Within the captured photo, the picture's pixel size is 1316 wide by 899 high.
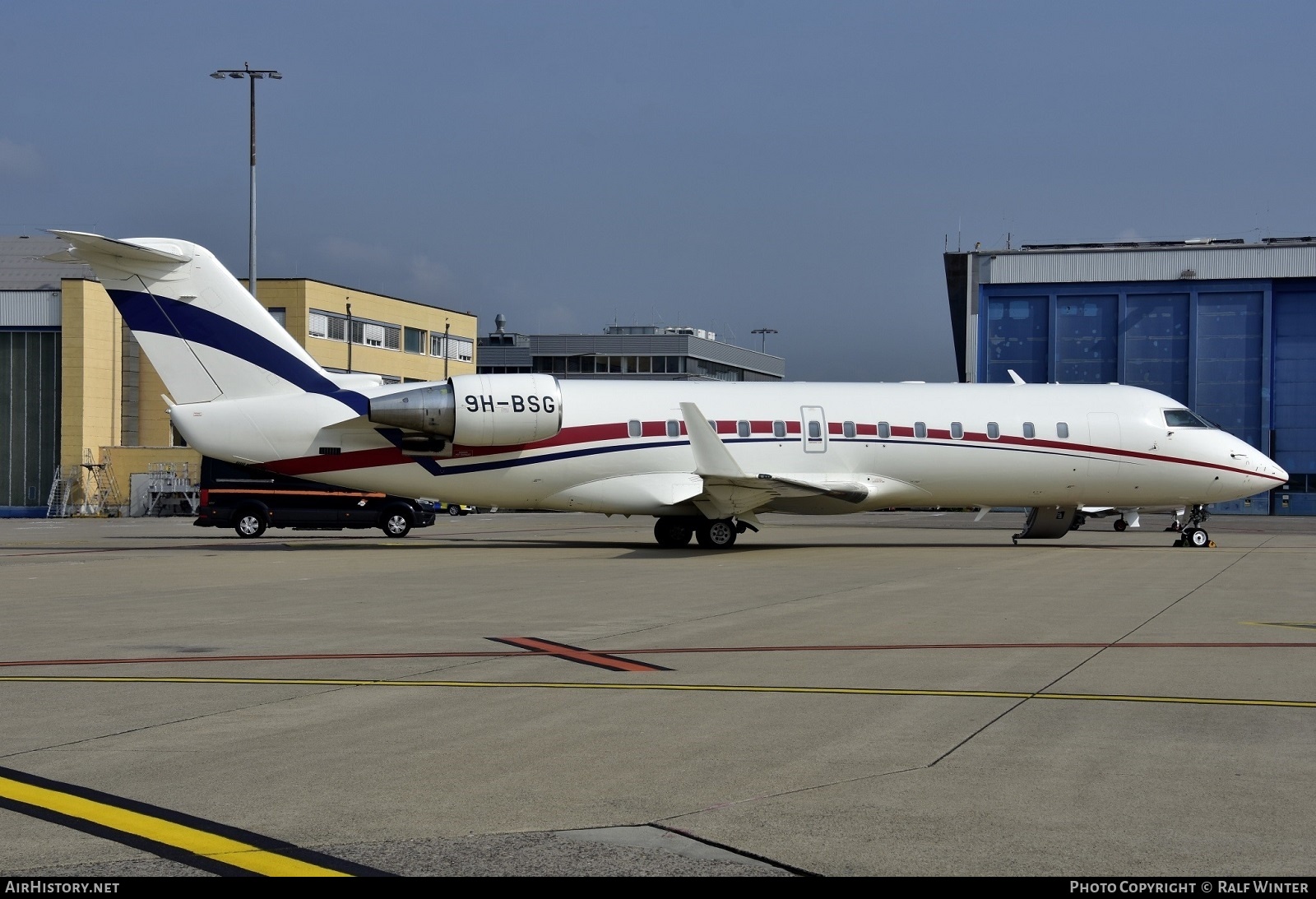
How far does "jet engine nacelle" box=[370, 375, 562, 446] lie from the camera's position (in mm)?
25328

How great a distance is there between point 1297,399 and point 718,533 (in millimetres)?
44015

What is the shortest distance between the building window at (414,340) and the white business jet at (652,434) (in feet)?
154

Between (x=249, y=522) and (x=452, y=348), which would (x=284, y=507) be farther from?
(x=452, y=348)

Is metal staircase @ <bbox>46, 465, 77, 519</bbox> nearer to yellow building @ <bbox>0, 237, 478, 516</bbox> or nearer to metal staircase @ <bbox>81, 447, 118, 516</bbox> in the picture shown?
yellow building @ <bbox>0, 237, 478, 516</bbox>

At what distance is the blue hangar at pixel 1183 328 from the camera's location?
60.1 metres

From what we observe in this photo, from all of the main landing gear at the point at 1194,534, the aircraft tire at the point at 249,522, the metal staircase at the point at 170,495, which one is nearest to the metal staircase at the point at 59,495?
the metal staircase at the point at 170,495

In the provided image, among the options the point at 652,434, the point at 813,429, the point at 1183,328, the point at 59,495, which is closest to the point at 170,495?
the point at 59,495

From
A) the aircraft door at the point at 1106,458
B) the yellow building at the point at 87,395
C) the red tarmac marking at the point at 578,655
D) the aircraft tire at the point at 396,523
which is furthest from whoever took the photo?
the yellow building at the point at 87,395

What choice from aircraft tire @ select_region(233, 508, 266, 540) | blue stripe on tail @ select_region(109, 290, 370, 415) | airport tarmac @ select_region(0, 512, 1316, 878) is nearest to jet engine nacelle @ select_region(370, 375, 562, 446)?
blue stripe on tail @ select_region(109, 290, 370, 415)

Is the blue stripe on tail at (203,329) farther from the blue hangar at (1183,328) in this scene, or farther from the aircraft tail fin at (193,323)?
the blue hangar at (1183,328)

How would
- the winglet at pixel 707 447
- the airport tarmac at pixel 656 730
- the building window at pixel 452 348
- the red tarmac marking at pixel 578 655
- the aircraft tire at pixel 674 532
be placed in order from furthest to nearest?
the building window at pixel 452 348 → the aircraft tire at pixel 674 532 → the winglet at pixel 707 447 → the red tarmac marking at pixel 578 655 → the airport tarmac at pixel 656 730

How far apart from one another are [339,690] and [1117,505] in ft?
80.3

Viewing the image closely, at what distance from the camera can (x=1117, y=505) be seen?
29.9m

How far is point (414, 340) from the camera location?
74.2m
